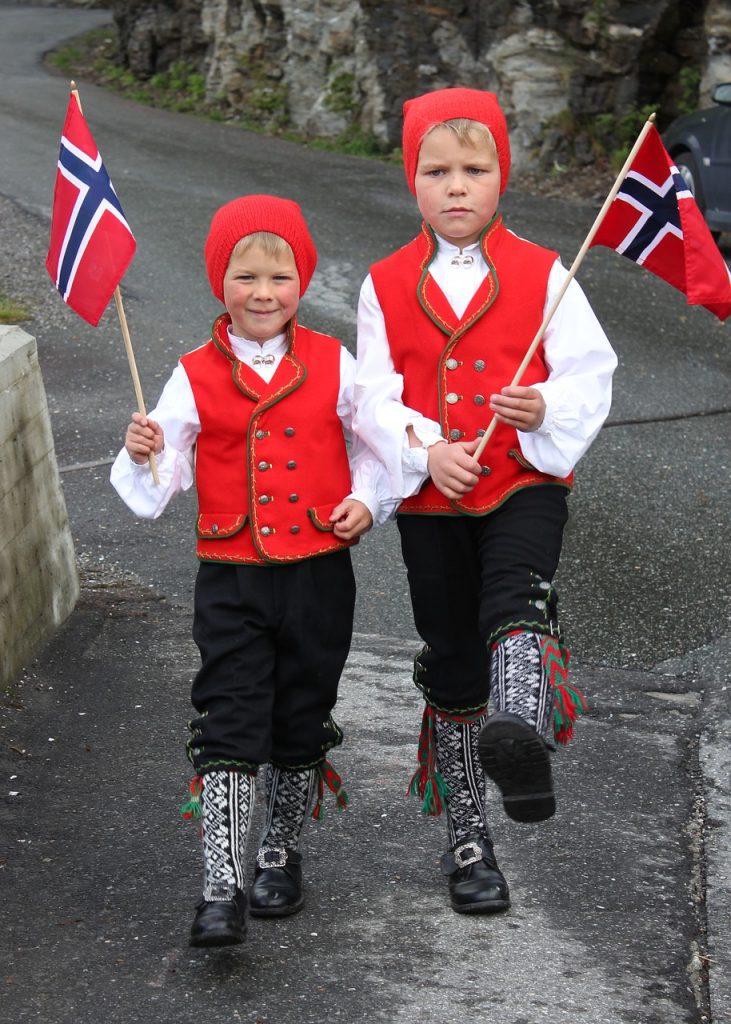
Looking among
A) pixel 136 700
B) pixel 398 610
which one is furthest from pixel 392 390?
pixel 398 610

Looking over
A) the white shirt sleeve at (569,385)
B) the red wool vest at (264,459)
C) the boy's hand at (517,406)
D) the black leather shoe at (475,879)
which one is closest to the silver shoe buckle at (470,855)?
the black leather shoe at (475,879)

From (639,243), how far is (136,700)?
216cm

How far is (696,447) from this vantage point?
757cm

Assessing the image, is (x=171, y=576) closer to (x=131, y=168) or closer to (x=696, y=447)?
(x=696, y=447)

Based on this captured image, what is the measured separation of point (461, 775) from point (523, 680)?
584mm

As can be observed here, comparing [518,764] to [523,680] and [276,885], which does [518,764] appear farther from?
[276,885]

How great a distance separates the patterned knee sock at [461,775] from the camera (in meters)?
3.59

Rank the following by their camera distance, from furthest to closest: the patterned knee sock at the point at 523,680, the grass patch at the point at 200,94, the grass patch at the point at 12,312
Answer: the grass patch at the point at 200,94 → the grass patch at the point at 12,312 → the patterned knee sock at the point at 523,680

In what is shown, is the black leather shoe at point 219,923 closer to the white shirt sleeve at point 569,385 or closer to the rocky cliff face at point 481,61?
the white shirt sleeve at point 569,385

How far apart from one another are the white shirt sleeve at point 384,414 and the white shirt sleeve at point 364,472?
4 cm

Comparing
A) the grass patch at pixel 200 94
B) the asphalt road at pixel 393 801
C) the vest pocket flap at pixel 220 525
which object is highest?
the vest pocket flap at pixel 220 525

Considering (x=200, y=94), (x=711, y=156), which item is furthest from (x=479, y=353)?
(x=200, y=94)

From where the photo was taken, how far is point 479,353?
3.34 meters

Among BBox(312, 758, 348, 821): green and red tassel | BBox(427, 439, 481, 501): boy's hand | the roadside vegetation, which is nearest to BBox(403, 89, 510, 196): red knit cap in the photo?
BBox(427, 439, 481, 501): boy's hand
